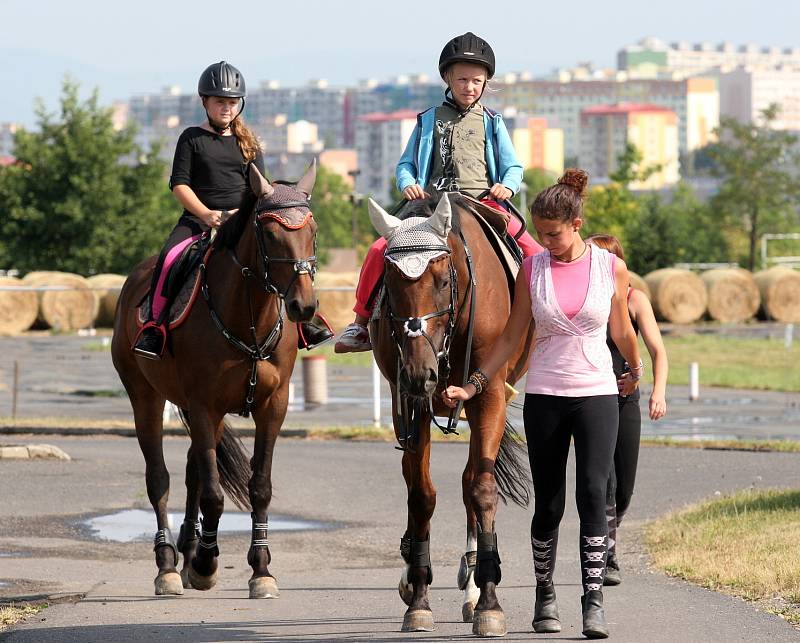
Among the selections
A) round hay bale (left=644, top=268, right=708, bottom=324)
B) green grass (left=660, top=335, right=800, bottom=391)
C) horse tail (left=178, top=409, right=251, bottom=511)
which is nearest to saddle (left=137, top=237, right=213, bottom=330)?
horse tail (left=178, top=409, right=251, bottom=511)

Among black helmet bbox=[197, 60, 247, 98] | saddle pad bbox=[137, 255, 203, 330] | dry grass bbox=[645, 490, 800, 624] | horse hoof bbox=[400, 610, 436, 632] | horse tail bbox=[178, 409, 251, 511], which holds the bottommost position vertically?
dry grass bbox=[645, 490, 800, 624]

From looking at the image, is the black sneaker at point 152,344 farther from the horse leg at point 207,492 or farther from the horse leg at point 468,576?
the horse leg at point 468,576

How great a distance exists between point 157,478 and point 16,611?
2144 millimetres

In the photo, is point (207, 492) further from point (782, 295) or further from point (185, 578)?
point (782, 295)

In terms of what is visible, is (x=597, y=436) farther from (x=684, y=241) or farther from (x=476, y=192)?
(x=684, y=241)

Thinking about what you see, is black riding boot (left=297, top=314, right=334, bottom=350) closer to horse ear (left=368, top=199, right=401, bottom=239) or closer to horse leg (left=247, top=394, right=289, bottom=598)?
horse leg (left=247, top=394, right=289, bottom=598)

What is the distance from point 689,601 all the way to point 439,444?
1112 cm

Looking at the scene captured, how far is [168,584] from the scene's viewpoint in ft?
32.0

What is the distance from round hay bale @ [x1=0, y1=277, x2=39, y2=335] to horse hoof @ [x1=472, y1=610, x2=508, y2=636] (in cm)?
4166

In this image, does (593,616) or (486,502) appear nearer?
(593,616)

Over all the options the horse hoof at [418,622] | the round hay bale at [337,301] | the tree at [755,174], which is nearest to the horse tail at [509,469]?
the horse hoof at [418,622]

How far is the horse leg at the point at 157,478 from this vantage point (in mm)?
9812

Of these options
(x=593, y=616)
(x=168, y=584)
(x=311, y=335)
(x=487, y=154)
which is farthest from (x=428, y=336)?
(x=168, y=584)

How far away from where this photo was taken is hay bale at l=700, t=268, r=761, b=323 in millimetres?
52625
